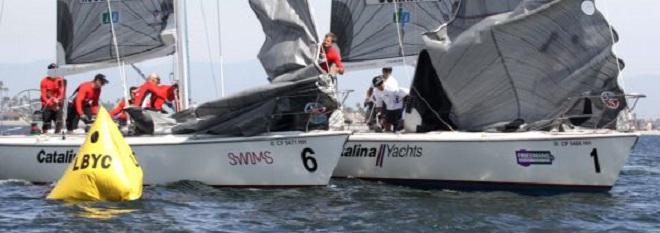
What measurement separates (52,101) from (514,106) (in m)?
8.05

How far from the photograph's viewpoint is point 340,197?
16125mm

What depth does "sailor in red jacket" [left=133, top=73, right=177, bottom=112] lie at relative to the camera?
1831cm

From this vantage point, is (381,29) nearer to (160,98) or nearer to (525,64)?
(525,64)

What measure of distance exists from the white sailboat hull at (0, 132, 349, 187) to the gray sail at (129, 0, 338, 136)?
0.26m

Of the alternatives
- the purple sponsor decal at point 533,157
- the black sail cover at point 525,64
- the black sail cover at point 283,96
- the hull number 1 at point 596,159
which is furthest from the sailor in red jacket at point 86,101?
the hull number 1 at point 596,159

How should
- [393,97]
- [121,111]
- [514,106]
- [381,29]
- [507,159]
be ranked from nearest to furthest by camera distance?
1. [507,159]
2. [514,106]
3. [121,111]
4. [393,97]
5. [381,29]

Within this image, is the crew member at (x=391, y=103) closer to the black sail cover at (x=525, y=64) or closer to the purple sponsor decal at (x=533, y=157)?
the black sail cover at (x=525, y=64)

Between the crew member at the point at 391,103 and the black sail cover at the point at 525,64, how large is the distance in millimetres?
1160

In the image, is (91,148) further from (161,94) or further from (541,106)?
(541,106)

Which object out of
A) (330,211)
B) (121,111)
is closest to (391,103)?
(121,111)

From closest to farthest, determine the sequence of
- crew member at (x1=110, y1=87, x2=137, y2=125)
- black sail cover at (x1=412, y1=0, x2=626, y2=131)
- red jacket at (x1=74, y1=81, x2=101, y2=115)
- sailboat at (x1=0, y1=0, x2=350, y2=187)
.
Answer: sailboat at (x1=0, y1=0, x2=350, y2=187) < black sail cover at (x1=412, y1=0, x2=626, y2=131) < crew member at (x1=110, y1=87, x2=137, y2=125) < red jacket at (x1=74, y1=81, x2=101, y2=115)

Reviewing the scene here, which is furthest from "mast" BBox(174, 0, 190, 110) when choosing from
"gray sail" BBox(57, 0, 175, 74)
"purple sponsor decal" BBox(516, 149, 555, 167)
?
"purple sponsor decal" BBox(516, 149, 555, 167)

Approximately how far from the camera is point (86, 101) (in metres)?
19.4

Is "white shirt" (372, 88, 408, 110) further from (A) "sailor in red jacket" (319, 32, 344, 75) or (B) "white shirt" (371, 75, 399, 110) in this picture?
(A) "sailor in red jacket" (319, 32, 344, 75)
